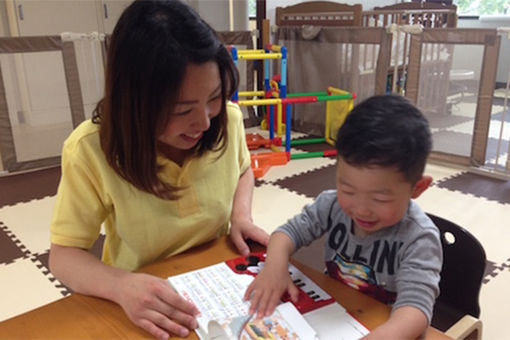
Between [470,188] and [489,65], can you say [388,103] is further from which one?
[489,65]

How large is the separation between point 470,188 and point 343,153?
229 cm

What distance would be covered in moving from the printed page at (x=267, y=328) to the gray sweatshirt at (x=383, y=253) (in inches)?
5.7

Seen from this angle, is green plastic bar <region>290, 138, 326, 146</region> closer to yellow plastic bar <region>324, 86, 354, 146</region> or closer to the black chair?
yellow plastic bar <region>324, 86, 354, 146</region>

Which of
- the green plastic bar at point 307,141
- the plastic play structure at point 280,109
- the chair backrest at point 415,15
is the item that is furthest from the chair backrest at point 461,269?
the chair backrest at point 415,15

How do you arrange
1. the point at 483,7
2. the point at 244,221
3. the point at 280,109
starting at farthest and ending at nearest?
the point at 483,7 → the point at 280,109 → the point at 244,221

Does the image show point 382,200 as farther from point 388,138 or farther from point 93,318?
point 93,318

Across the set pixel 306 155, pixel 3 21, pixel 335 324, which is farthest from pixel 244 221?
pixel 3 21

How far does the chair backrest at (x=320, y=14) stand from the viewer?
362 centimetres

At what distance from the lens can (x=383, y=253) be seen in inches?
31.8

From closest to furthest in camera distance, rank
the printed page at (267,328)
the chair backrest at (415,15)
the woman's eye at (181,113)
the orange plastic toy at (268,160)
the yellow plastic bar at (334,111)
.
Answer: the printed page at (267,328) → the woman's eye at (181,113) → the orange plastic toy at (268,160) → the yellow plastic bar at (334,111) → the chair backrest at (415,15)

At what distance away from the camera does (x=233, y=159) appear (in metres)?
1.00

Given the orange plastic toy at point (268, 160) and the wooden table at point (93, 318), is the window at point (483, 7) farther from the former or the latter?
the wooden table at point (93, 318)

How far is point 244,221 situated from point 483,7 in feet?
21.3

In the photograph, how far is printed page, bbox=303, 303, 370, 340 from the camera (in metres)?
0.65
